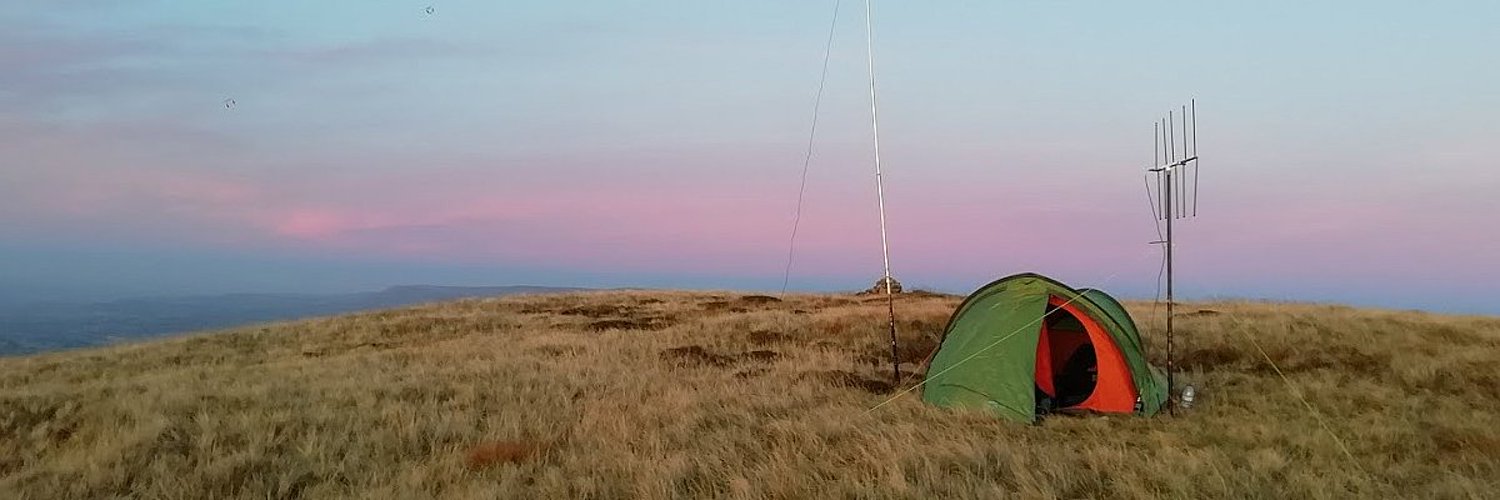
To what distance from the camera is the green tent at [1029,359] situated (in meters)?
11.1

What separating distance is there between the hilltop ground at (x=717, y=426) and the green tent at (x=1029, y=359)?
1.82ft

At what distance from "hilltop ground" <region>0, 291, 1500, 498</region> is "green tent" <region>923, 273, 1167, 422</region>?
56 cm

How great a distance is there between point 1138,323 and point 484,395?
14745 millimetres

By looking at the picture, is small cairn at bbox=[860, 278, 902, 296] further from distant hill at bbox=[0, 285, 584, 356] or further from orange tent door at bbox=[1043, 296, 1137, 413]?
distant hill at bbox=[0, 285, 584, 356]

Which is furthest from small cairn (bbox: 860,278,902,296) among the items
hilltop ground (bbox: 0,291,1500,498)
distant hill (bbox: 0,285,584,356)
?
distant hill (bbox: 0,285,584,356)

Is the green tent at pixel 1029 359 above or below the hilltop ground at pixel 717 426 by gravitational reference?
above

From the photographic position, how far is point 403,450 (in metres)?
9.30

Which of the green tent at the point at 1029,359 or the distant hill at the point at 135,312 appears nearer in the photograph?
the green tent at the point at 1029,359

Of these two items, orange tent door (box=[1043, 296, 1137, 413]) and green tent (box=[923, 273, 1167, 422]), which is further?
orange tent door (box=[1043, 296, 1137, 413])

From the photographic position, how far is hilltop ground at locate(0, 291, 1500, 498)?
7809mm

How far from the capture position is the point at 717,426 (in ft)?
33.1

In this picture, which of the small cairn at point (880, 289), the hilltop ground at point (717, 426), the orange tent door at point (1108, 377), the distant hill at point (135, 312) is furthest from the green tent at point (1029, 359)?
the distant hill at point (135, 312)

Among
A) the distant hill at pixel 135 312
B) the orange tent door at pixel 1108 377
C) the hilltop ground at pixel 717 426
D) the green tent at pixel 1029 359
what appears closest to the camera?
the hilltop ground at pixel 717 426

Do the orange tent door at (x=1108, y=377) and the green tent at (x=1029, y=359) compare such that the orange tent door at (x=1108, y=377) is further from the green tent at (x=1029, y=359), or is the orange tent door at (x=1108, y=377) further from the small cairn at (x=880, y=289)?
the small cairn at (x=880, y=289)
